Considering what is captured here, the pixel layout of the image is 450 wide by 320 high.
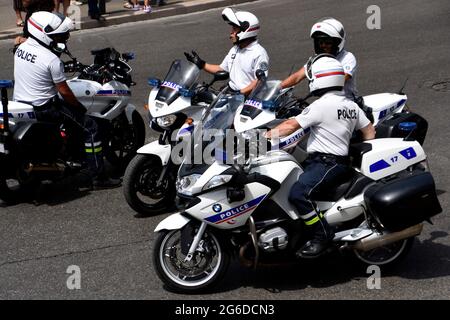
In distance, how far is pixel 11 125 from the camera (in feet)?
28.9

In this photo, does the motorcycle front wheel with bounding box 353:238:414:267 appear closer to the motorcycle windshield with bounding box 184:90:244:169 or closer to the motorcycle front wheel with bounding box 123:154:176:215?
the motorcycle windshield with bounding box 184:90:244:169

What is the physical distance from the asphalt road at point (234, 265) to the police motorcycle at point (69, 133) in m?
0.33

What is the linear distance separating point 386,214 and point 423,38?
907 centimetres

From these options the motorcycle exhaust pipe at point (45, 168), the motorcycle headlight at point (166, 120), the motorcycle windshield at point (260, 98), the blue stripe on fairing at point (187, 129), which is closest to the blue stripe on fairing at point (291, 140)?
the motorcycle windshield at point (260, 98)

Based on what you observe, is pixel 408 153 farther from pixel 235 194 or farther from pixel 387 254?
pixel 235 194

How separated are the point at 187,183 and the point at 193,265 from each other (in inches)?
24.8

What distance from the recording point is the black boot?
668 cm

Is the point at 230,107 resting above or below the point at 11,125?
above

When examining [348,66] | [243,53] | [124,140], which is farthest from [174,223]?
[124,140]

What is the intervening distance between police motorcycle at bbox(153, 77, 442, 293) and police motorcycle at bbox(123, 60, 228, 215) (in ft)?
4.77

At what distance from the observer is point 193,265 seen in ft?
22.0

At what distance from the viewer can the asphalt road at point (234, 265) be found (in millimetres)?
6785

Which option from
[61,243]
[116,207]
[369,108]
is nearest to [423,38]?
[369,108]
